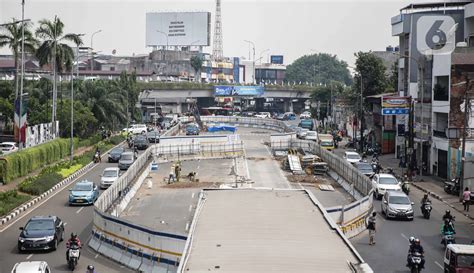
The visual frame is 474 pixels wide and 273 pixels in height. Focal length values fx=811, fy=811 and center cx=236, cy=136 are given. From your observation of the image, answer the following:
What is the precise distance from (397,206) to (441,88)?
65.6 feet

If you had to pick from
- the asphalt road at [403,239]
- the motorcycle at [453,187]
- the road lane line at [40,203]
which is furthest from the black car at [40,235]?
the motorcycle at [453,187]

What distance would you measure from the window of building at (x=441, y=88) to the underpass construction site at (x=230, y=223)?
9.29 m

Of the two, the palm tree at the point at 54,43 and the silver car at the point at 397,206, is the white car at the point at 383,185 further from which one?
the palm tree at the point at 54,43

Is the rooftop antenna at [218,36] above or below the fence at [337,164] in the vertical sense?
above

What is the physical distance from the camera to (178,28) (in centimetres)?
17288

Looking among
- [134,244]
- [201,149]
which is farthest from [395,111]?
[134,244]

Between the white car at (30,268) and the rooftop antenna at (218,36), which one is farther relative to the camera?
the rooftop antenna at (218,36)

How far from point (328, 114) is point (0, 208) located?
8836 centimetres

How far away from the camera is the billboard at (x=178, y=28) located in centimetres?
17138

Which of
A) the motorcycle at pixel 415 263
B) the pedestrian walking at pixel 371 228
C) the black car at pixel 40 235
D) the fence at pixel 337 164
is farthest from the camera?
the fence at pixel 337 164

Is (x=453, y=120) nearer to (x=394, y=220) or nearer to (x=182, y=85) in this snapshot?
(x=394, y=220)

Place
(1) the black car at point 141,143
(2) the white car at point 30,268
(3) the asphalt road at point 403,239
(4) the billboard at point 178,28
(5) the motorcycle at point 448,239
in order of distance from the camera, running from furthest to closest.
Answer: (4) the billboard at point 178,28, (1) the black car at point 141,143, (5) the motorcycle at point 448,239, (3) the asphalt road at point 403,239, (2) the white car at point 30,268
